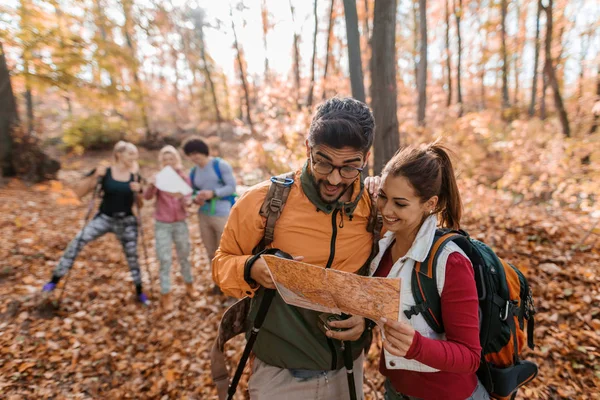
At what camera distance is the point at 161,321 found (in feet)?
15.3

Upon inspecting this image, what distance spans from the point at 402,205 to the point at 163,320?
433 centimetres

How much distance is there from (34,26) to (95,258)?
4.97 metres

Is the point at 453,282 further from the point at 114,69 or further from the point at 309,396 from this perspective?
the point at 114,69

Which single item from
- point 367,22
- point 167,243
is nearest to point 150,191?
point 167,243

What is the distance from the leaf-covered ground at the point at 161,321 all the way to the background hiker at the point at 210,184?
4.63 feet

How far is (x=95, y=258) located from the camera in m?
6.31

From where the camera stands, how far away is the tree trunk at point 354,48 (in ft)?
14.6

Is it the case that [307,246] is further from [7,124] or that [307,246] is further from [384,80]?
[7,124]

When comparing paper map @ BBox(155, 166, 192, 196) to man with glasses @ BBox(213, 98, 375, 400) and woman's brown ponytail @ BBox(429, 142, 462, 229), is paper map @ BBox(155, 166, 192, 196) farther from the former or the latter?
woman's brown ponytail @ BBox(429, 142, 462, 229)

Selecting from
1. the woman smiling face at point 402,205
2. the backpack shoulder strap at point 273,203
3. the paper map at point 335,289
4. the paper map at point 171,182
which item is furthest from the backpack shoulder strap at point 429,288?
the paper map at point 171,182

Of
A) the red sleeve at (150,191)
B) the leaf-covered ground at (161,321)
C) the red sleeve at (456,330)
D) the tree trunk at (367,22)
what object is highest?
the tree trunk at (367,22)

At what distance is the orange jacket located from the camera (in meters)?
1.79

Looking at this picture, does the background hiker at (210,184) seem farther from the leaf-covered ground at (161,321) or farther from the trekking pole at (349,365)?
the trekking pole at (349,365)

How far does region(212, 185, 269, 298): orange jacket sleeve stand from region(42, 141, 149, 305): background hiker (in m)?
3.45
